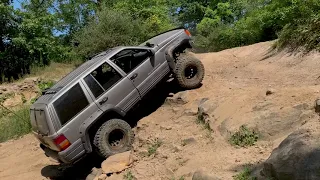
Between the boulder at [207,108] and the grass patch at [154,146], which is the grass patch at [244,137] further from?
the grass patch at [154,146]

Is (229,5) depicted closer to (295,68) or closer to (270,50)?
(270,50)

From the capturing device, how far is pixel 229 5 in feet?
116

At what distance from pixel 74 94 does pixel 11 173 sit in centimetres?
388

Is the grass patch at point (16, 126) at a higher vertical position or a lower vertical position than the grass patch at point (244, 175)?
lower

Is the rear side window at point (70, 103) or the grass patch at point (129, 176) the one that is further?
the rear side window at point (70, 103)

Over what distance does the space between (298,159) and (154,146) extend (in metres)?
3.85

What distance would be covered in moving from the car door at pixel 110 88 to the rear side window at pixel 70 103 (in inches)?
10.1

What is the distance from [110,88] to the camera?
26.0ft

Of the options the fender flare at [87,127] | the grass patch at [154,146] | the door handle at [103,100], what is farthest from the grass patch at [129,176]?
the door handle at [103,100]

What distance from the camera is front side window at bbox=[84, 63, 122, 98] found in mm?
7713

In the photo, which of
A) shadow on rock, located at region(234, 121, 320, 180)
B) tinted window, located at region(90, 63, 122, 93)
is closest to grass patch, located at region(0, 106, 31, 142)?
tinted window, located at region(90, 63, 122, 93)

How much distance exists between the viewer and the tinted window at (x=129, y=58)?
8.39 metres

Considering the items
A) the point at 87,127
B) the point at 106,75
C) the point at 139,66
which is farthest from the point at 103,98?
the point at 139,66

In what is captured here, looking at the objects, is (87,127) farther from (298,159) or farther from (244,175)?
(298,159)
